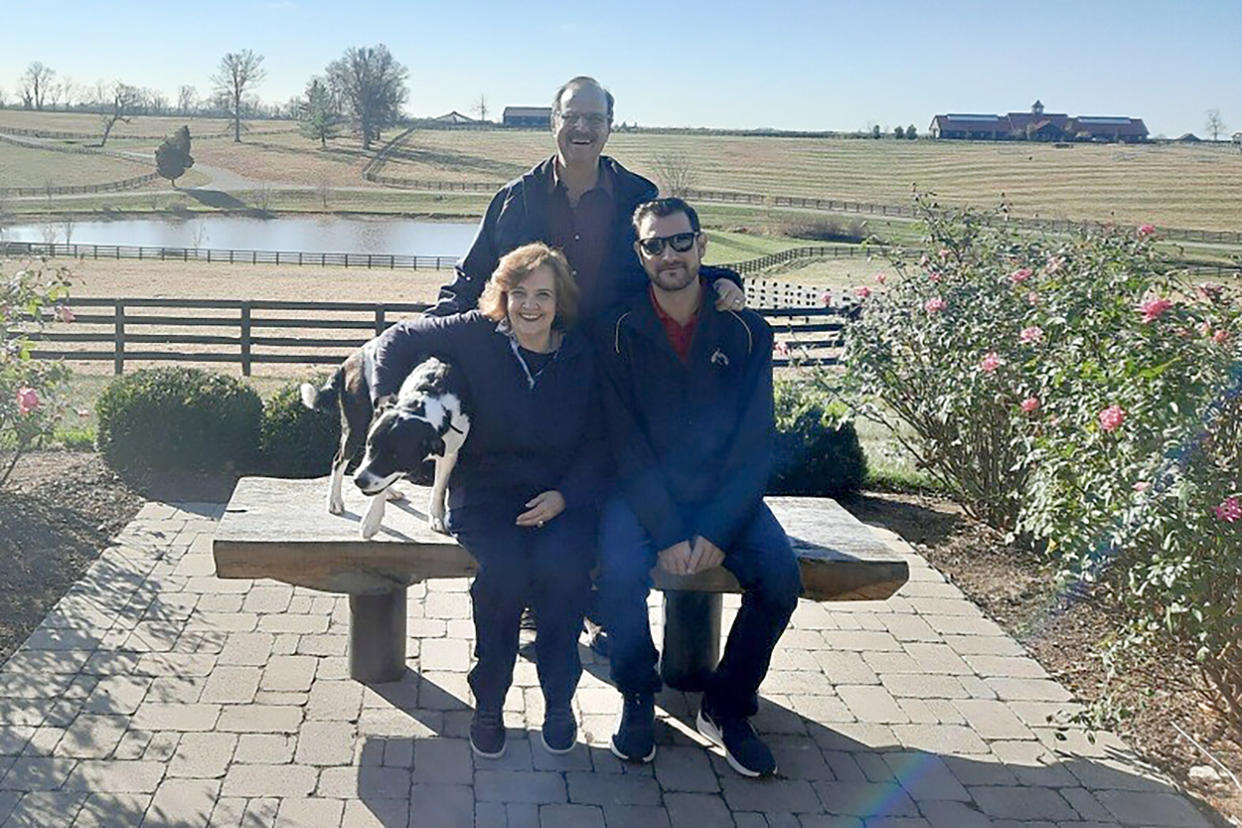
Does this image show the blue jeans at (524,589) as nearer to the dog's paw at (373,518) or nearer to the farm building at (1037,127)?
the dog's paw at (373,518)

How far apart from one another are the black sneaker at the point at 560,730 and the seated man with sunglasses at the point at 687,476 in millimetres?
163

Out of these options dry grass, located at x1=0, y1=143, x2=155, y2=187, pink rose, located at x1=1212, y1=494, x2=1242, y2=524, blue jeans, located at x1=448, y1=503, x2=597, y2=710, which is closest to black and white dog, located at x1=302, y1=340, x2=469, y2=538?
blue jeans, located at x1=448, y1=503, x2=597, y2=710

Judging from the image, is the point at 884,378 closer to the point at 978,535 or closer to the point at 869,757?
the point at 978,535

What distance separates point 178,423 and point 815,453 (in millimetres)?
3961

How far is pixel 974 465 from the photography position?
6.23 metres

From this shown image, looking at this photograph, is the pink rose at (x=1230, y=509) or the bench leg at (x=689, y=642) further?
the bench leg at (x=689, y=642)

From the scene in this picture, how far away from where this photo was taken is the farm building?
65.4 m

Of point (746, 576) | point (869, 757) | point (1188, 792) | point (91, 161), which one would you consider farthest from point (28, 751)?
point (91, 161)

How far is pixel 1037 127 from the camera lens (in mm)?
66812

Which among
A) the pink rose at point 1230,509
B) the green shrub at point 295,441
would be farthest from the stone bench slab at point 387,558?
the green shrub at point 295,441

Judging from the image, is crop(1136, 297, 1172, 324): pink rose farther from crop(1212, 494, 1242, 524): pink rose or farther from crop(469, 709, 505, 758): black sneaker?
crop(469, 709, 505, 758): black sneaker

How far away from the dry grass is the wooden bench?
6153 centimetres

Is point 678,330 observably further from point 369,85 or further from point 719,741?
point 369,85

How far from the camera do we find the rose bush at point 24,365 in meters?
5.61
